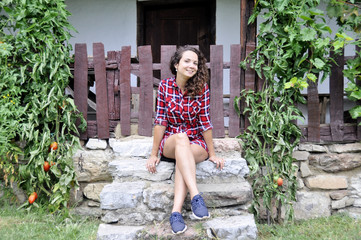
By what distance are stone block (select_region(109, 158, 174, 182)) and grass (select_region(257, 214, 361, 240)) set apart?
858 mm

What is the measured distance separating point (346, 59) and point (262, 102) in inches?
36.3

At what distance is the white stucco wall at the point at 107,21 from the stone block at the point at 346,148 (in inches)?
124

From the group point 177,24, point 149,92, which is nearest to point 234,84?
point 149,92

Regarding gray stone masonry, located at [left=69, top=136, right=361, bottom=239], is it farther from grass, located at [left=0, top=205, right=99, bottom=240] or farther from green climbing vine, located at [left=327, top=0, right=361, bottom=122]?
green climbing vine, located at [left=327, top=0, right=361, bottom=122]

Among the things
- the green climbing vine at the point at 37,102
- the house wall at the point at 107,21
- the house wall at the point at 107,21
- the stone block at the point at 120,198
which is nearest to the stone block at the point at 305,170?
the stone block at the point at 120,198

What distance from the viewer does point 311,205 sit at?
3037 mm

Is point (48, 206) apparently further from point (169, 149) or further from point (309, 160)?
point (309, 160)

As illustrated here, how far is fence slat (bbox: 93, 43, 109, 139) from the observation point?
3.10m

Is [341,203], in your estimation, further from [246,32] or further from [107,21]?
[107,21]

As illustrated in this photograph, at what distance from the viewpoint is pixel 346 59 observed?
3.06m

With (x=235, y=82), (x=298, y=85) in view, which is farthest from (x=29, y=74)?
(x=298, y=85)

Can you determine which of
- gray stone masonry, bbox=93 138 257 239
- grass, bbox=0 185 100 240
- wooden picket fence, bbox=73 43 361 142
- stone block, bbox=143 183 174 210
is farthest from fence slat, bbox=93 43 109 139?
stone block, bbox=143 183 174 210

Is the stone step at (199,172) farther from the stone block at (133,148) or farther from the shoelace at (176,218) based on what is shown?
the shoelace at (176,218)

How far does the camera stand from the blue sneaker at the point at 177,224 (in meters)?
2.14
